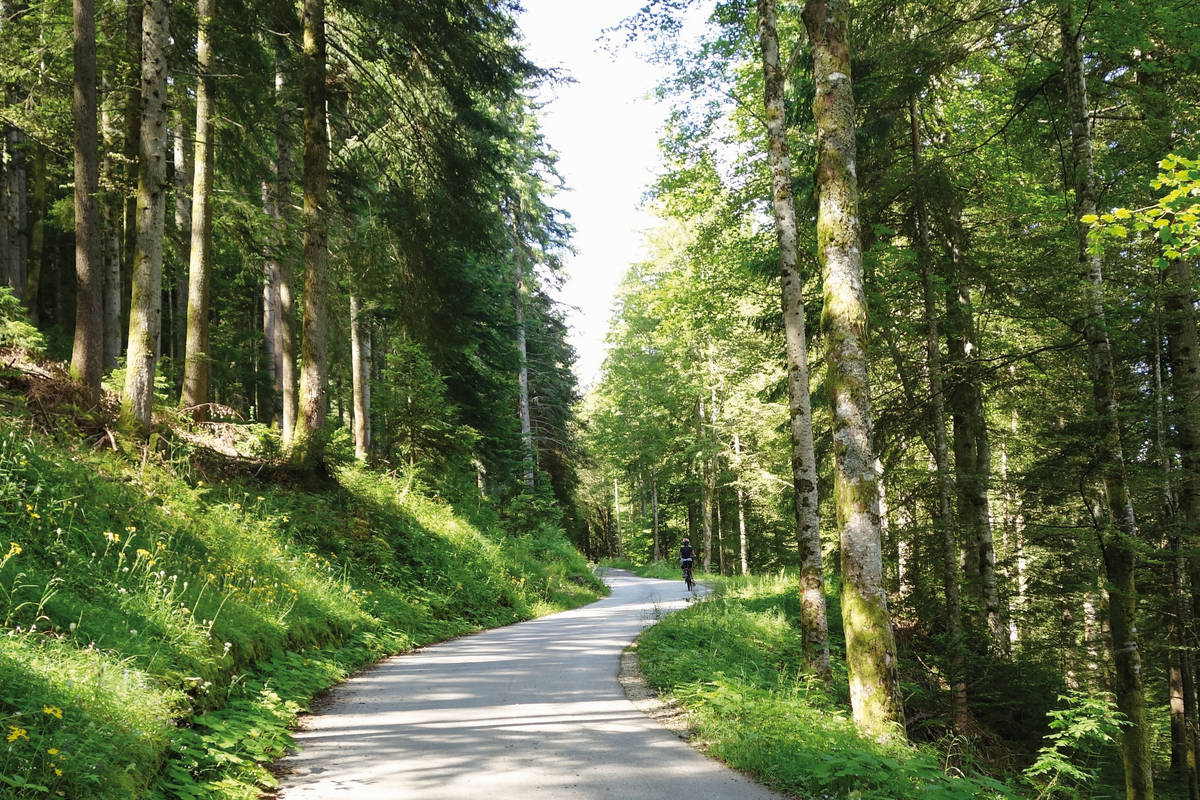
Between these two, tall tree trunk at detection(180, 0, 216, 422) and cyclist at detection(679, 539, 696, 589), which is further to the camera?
cyclist at detection(679, 539, 696, 589)

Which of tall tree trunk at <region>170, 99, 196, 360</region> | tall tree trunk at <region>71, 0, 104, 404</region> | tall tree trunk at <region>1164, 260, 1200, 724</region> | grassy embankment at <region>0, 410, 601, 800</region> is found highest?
tall tree trunk at <region>170, 99, 196, 360</region>

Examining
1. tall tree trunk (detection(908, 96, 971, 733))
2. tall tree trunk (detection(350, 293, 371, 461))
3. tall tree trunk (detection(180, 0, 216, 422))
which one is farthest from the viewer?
tall tree trunk (detection(350, 293, 371, 461))

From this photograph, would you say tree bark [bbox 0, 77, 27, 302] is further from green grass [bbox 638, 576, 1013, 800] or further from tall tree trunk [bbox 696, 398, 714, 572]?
tall tree trunk [bbox 696, 398, 714, 572]

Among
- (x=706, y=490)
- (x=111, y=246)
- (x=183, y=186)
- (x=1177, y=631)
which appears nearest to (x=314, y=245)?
(x=183, y=186)

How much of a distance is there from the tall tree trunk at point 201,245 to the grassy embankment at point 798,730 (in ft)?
31.4

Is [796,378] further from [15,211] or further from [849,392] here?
[15,211]

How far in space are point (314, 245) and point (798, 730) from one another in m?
11.1

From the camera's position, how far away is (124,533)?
7.25 meters

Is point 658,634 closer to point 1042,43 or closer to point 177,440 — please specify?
point 177,440

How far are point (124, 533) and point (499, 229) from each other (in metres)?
9.54

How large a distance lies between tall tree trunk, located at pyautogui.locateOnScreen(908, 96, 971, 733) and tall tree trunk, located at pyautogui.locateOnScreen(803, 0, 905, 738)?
208 inches

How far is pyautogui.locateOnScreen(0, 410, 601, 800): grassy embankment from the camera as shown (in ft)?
13.0

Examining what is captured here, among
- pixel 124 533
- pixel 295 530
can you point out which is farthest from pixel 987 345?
pixel 124 533

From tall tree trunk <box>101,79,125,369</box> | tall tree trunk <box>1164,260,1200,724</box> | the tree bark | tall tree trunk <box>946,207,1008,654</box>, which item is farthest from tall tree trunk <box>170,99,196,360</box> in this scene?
tall tree trunk <box>1164,260,1200,724</box>
